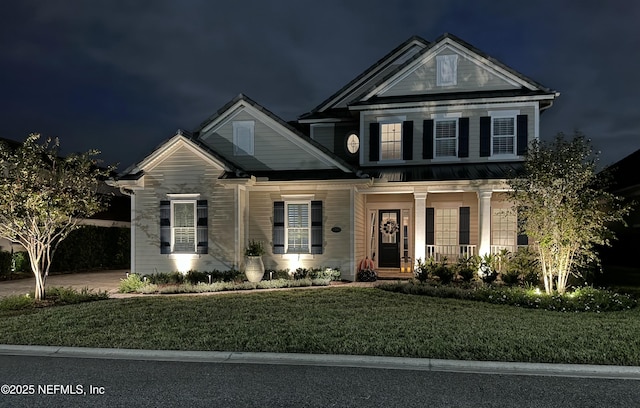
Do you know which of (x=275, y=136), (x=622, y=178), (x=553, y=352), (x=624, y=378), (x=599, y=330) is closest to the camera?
(x=624, y=378)

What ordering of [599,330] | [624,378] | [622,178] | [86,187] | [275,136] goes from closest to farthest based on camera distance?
[624,378] → [599,330] → [86,187] → [275,136] → [622,178]

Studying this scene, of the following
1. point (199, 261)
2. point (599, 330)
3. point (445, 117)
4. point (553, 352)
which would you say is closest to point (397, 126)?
point (445, 117)

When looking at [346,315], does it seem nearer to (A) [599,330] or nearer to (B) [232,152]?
(A) [599,330]

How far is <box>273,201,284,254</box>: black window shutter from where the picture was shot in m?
14.8

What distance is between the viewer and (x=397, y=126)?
52.5 feet

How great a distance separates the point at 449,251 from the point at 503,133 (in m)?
4.33

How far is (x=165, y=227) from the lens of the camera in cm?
1443

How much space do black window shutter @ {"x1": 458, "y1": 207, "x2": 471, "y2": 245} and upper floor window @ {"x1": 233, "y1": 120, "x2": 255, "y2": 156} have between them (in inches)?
301

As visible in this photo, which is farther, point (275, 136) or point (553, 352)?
point (275, 136)

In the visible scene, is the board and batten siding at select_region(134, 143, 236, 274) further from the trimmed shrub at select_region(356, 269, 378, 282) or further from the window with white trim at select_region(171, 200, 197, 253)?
the trimmed shrub at select_region(356, 269, 378, 282)

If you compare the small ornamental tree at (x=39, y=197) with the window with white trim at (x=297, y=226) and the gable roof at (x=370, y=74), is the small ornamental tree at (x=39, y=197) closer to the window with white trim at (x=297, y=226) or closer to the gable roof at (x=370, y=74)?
the window with white trim at (x=297, y=226)

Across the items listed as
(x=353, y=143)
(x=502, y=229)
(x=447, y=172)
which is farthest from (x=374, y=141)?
(x=502, y=229)

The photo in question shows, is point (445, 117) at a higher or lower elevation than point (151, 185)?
higher

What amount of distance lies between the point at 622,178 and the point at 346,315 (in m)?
13.7
